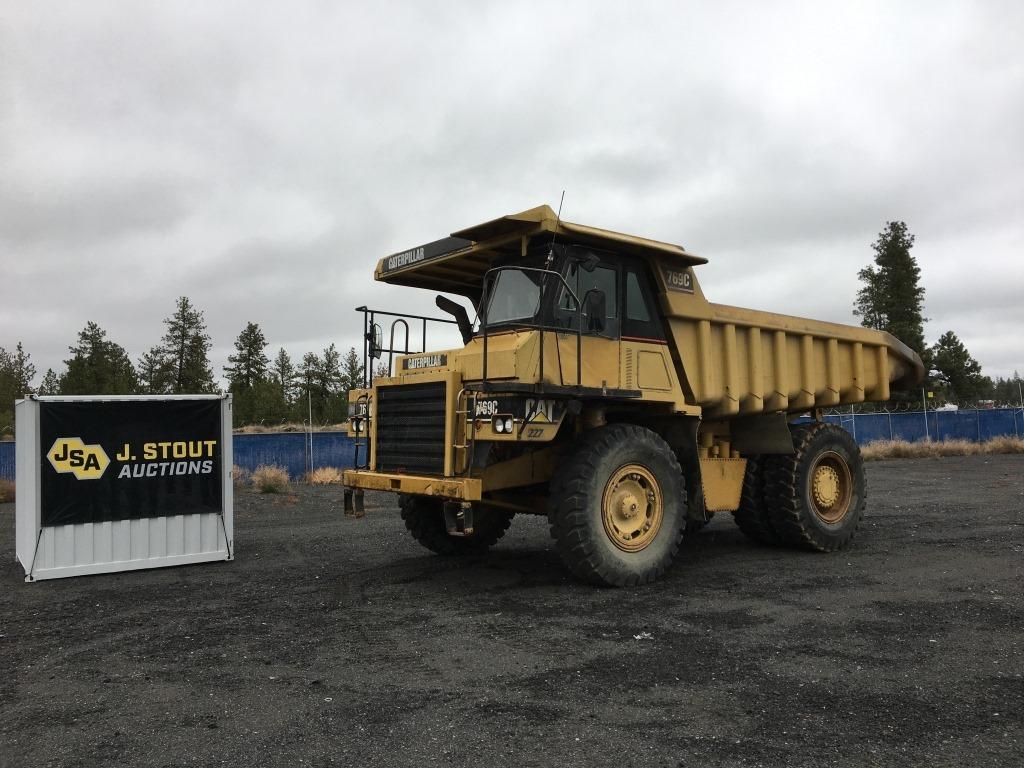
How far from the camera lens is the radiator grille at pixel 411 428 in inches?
291

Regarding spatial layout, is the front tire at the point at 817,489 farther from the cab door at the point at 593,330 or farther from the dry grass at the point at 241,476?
the dry grass at the point at 241,476

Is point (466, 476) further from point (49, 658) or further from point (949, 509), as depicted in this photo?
point (949, 509)

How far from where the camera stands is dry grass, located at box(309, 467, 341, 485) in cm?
2255

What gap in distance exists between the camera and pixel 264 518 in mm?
14570

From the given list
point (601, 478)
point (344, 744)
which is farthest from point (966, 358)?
point (344, 744)

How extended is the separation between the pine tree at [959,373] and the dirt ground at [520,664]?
5134 cm

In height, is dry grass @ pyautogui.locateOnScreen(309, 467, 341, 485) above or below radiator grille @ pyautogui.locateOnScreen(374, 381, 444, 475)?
below

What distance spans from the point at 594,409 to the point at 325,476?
16722 mm

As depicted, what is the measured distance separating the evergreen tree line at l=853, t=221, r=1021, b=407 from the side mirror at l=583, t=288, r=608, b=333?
136 feet

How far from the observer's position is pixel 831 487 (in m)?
10.1

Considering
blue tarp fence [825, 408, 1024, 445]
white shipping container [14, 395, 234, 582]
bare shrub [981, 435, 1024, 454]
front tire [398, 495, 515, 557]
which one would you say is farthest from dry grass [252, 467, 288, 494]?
bare shrub [981, 435, 1024, 454]

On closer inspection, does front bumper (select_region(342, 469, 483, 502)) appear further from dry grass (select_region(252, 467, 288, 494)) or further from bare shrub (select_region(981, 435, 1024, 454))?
bare shrub (select_region(981, 435, 1024, 454))

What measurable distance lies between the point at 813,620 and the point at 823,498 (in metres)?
4.15

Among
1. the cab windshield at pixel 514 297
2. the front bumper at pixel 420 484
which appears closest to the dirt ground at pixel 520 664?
the front bumper at pixel 420 484
